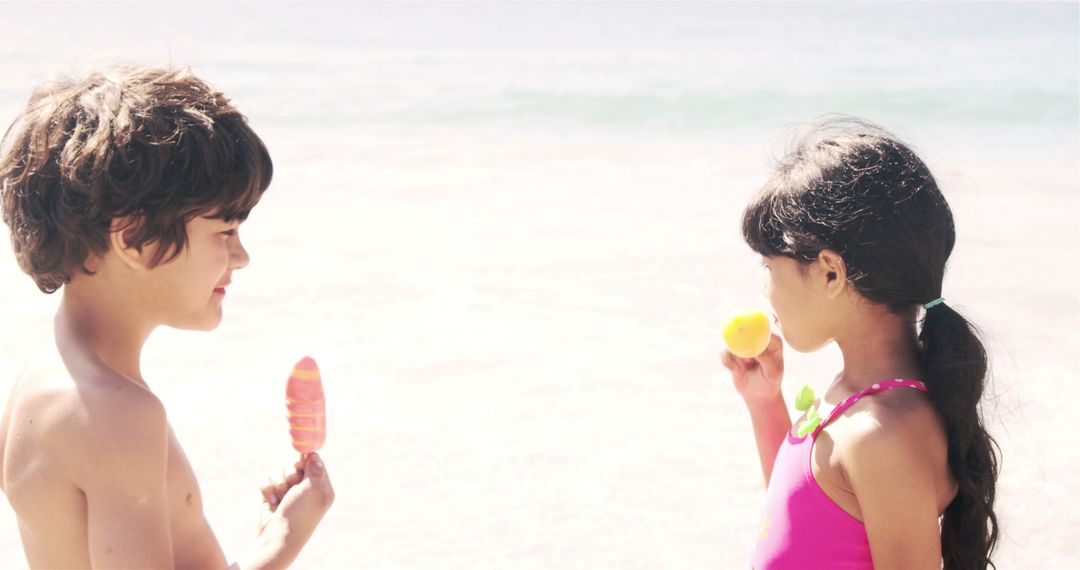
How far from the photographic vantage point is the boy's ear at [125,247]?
1.83 m

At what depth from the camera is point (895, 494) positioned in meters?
1.93

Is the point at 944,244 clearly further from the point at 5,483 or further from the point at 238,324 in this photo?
the point at 238,324

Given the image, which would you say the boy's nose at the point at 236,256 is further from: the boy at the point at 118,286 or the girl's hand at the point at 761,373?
the girl's hand at the point at 761,373

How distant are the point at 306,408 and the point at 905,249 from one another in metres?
1.04

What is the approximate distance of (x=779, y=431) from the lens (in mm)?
2525

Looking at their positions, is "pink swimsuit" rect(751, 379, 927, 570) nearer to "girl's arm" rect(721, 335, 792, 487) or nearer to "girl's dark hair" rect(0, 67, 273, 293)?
"girl's arm" rect(721, 335, 792, 487)

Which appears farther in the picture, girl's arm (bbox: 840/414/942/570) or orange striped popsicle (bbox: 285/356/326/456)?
orange striped popsicle (bbox: 285/356/326/456)

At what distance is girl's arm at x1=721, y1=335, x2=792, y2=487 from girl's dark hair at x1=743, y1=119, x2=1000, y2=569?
40cm

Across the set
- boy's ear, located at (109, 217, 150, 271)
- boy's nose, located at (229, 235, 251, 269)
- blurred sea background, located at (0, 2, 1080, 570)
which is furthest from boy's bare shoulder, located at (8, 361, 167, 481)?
blurred sea background, located at (0, 2, 1080, 570)

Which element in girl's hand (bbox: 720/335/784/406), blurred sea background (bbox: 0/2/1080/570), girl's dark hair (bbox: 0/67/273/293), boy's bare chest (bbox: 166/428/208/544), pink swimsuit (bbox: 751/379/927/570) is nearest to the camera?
girl's dark hair (bbox: 0/67/273/293)

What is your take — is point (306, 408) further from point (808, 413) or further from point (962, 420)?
point (962, 420)

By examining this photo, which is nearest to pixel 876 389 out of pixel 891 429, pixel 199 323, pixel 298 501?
pixel 891 429

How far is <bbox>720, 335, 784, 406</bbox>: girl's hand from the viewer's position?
8.20ft

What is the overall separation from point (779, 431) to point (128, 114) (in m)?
1.38
